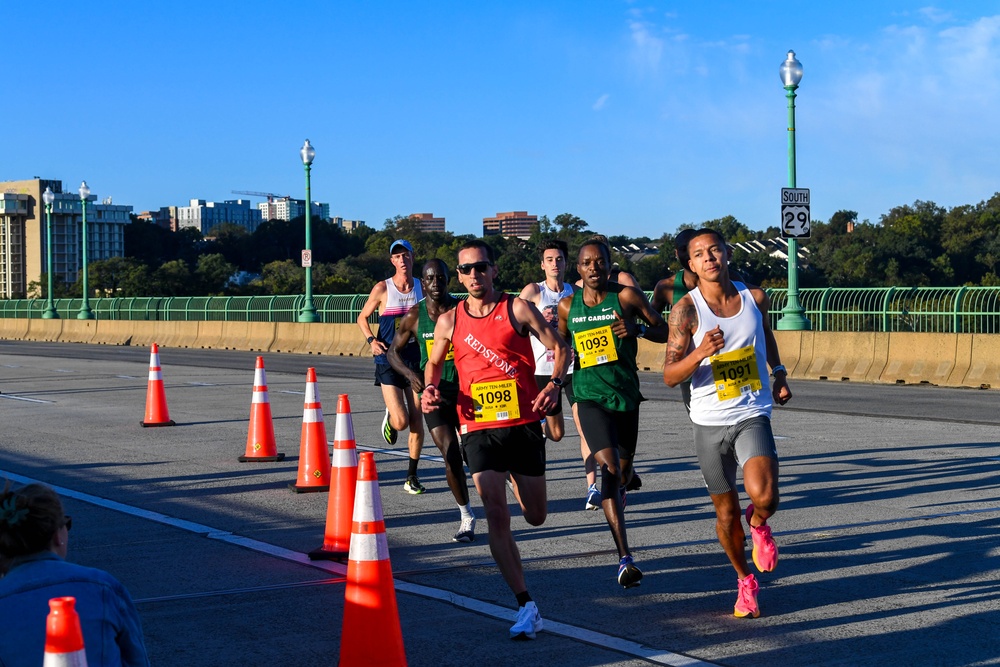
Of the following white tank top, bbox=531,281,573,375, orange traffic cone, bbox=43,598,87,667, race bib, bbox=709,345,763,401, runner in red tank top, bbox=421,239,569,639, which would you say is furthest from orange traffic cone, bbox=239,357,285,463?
orange traffic cone, bbox=43,598,87,667

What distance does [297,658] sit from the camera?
5.82m

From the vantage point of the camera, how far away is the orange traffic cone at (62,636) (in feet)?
10.3

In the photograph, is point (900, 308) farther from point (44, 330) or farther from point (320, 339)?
point (44, 330)

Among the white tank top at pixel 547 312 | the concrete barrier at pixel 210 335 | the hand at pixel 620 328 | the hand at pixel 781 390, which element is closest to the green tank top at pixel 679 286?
the white tank top at pixel 547 312

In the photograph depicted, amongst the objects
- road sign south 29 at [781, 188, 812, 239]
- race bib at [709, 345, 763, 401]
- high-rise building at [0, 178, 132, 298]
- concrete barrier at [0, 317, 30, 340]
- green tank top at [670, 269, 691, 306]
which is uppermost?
high-rise building at [0, 178, 132, 298]

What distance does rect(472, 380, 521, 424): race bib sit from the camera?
6.49 meters

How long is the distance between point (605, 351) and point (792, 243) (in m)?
17.8

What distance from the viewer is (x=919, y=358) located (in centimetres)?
2256

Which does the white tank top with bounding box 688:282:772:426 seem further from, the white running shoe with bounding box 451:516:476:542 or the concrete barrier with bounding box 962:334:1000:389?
the concrete barrier with bounding box 962:334:1000:389

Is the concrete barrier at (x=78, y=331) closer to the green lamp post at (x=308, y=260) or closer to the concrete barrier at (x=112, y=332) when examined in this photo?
the concrete barrier at (x=112, y=332)

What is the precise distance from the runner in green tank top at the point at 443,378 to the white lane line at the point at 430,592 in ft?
3.69

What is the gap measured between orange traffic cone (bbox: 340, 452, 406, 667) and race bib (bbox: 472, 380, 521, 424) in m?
0.90

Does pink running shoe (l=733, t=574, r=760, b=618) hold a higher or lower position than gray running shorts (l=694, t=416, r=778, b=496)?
lower

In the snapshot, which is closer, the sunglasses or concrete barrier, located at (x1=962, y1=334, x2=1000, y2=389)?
the sunglasses
